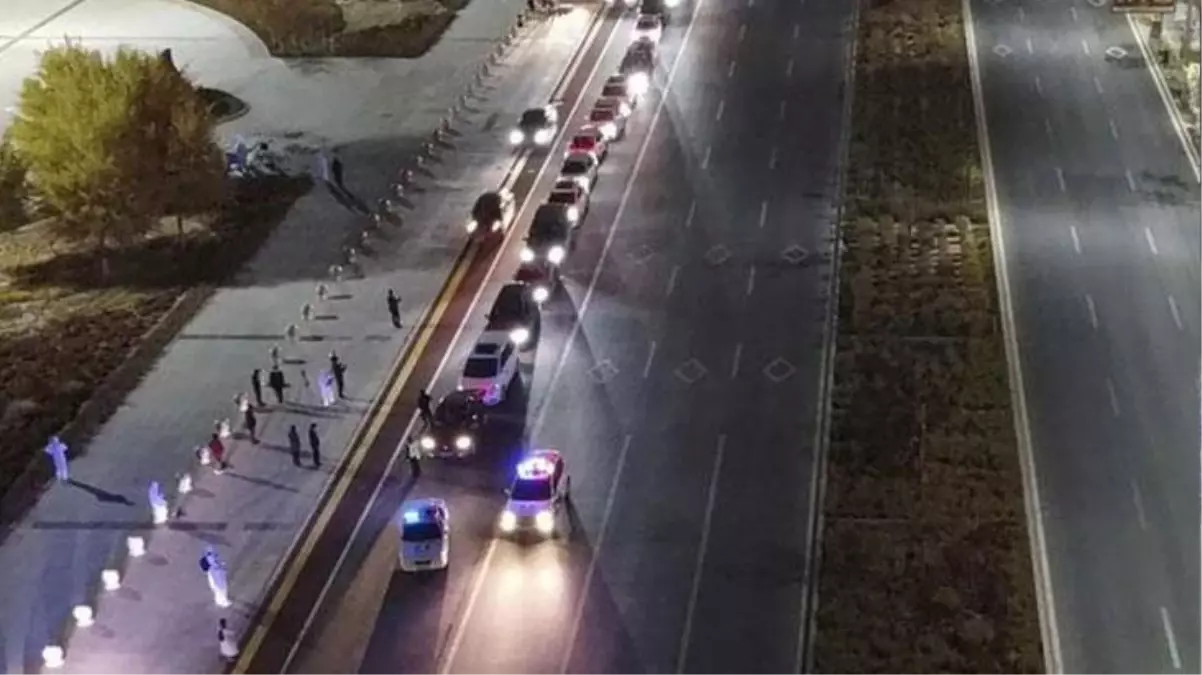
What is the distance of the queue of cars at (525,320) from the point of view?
1651 inches

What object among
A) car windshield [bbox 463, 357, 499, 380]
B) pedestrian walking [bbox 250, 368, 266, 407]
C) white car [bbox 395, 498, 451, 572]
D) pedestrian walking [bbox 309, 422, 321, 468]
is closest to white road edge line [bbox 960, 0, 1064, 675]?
white car [bbox 395, 498, 451, 572]

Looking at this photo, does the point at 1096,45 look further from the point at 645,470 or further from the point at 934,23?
the point at 645,470

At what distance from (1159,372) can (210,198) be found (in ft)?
98.3

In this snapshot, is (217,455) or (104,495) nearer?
(104,495)

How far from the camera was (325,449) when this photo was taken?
→ 46094 millimetres

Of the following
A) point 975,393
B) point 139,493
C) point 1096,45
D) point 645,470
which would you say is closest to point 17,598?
point 139,493

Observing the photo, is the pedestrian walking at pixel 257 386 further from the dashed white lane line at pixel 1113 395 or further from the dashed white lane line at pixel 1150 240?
the dashed white lane line at pixel 1150 240

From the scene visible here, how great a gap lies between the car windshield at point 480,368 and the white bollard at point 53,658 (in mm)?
13547

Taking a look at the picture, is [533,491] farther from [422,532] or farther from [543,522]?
[422,532]

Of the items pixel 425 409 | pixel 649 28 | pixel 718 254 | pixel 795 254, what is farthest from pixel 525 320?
pixel 649 28

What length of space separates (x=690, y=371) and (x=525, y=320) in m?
4.99

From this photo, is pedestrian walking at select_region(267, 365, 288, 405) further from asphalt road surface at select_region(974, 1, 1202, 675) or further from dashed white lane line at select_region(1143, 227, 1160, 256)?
dashed white lane line at select_region(1143, 227, 1160, 256)

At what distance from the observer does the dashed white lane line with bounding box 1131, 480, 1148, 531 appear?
40.9 m

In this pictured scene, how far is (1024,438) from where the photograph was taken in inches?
1764
